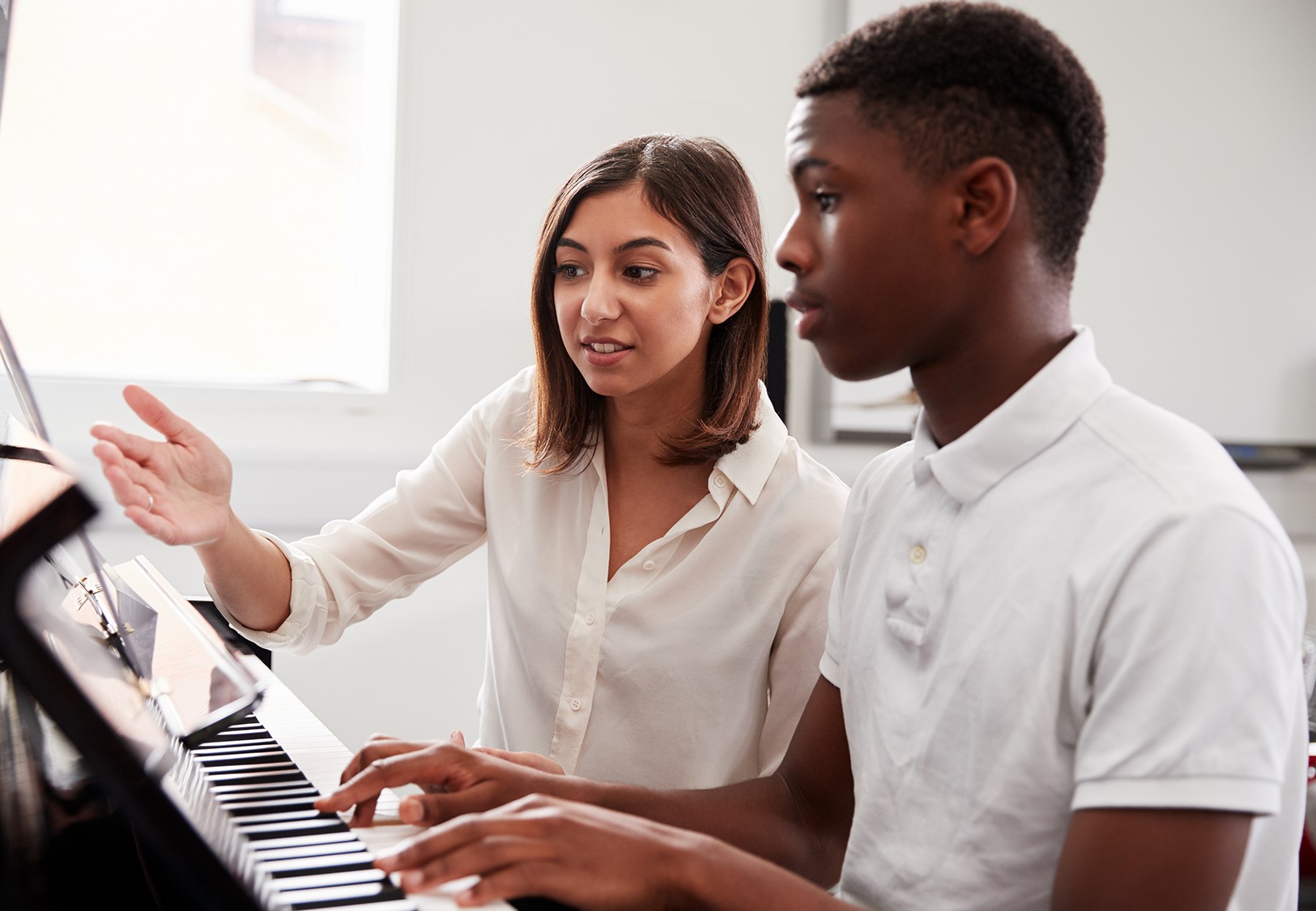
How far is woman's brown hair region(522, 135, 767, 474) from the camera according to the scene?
5.21 feet

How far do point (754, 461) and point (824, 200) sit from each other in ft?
2.21

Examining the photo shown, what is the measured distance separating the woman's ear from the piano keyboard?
76 cm

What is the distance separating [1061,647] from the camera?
0.83 metres

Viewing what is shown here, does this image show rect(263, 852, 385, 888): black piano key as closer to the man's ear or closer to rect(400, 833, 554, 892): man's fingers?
rect(400, 833, 554, 892): man's fingers

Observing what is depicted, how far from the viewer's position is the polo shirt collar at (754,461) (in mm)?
1558

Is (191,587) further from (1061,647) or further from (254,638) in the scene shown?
(1061,647)

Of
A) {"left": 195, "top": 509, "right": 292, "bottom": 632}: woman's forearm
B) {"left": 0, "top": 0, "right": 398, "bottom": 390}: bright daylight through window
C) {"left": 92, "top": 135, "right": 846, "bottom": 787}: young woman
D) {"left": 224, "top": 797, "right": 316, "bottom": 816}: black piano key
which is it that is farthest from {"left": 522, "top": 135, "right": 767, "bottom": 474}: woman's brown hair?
{"left": 0, "top": 0, "right": 398, "bottom": 390}: bright daylight through window

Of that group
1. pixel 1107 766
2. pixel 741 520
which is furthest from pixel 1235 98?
pixel 1107 766

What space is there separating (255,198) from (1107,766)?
250 centimetres

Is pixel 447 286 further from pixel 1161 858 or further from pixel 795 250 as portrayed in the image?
pixel 1161 858

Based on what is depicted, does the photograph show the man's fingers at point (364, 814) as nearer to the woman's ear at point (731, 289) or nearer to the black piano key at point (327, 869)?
the black piano key at point (327, 869)

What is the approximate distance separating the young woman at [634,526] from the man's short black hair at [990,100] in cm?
66

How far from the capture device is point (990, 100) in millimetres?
901

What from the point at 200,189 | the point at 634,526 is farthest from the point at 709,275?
the point at 200,189
